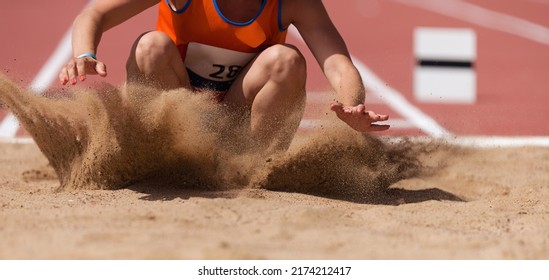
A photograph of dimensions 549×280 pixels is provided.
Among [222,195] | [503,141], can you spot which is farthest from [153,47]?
[503,141]

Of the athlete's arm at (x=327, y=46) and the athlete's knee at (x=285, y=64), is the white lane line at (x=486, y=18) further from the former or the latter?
the athlete's knee at (x=285, y=64)

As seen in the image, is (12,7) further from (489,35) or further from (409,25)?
(489,35)

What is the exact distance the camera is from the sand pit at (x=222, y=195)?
2311 millimetres

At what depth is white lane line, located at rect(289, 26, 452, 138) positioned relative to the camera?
5354 millimetres

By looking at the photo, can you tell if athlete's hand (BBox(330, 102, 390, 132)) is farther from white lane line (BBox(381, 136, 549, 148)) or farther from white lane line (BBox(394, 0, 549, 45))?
white lane line (BBox(394, 0, 549, 45))

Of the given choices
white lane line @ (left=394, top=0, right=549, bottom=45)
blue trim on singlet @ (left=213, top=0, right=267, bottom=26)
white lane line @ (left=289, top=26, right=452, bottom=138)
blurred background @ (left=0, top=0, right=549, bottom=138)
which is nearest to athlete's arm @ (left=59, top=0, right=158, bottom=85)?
blue trim on singlet @ (left=213, top=0, right=267, bottom=26)

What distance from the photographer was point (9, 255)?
2145 mm

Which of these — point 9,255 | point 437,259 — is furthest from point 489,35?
point 9,255

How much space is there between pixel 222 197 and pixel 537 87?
380cm

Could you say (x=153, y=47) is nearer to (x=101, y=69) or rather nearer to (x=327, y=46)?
(x=101, y=69)

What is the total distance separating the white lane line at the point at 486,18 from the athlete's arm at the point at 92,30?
182 inches

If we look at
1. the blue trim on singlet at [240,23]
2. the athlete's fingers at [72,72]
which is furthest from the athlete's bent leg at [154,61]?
the athlete's fingers at [72,72]

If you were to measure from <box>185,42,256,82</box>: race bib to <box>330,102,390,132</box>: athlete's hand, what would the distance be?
63cm

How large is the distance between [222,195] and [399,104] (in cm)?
294
